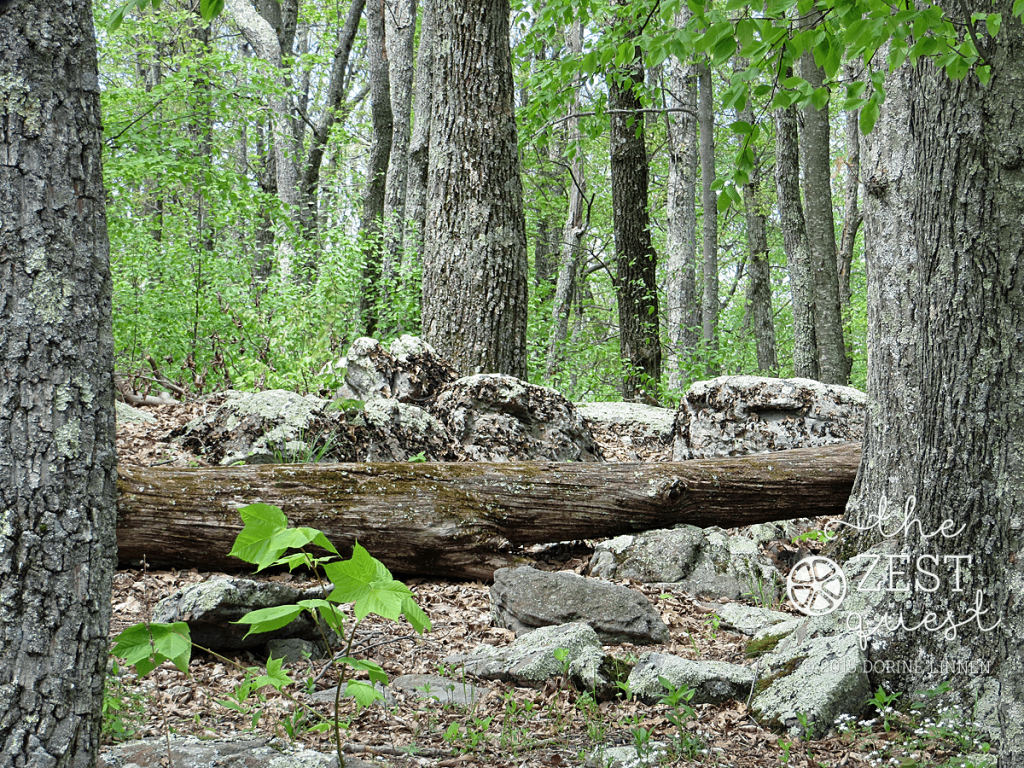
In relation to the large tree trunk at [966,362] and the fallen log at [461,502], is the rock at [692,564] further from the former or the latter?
the large tree trunk at [966,362]

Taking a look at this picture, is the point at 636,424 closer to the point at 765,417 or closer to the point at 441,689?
the point at 765,417

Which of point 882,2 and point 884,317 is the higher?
point 882,2

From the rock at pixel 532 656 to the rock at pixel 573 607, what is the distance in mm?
253

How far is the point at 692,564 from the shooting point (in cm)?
516

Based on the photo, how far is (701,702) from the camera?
3.38m

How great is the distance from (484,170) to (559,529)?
3.70 m

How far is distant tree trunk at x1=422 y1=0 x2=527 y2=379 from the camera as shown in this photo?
7273 mm

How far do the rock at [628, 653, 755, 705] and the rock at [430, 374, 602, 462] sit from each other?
2.97 m

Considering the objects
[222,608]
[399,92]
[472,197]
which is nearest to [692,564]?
[222,608]

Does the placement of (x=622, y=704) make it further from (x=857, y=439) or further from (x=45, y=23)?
(x=857, y=439)

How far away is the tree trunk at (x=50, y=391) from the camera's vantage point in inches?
70.3

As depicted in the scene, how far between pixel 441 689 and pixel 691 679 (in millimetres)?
1110

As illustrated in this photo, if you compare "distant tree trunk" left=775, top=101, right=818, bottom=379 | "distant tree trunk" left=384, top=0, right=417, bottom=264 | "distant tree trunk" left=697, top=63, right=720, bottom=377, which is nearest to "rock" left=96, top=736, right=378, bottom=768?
"distant tree trunk" left=775, top=101, right=818, bottom=379

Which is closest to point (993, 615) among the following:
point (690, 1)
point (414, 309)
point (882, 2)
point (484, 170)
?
point (882, 2)
